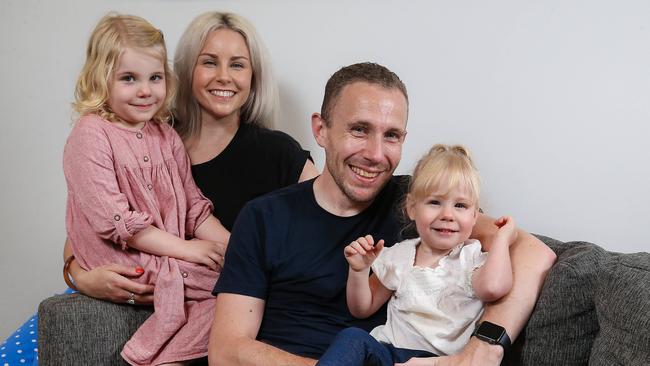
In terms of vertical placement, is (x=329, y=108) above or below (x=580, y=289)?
above

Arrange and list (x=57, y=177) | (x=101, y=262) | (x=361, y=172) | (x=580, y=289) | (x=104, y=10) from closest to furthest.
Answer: (x=580, y=289) < (x=361, y=172) < (x=101, y=262) < (x=104, y=10) < (x=57, y=177)

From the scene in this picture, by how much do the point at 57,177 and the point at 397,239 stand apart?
1668mm

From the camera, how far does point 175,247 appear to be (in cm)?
221

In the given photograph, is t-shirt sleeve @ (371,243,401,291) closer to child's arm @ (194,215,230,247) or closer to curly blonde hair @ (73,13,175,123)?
child's arm @ (194,215,230,247)

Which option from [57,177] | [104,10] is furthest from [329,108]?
[57,177]

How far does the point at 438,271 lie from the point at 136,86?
1024 millimetres

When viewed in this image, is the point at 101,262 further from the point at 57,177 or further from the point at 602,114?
the point at 602,114

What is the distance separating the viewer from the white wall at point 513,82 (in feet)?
7.19

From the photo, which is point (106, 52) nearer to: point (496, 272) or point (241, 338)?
point (241, 338)

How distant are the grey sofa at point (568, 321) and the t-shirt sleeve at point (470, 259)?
16cm

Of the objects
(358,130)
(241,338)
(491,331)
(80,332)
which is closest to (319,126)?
(358,130)

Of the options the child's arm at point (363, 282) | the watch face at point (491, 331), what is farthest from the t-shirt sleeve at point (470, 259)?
the child's arm at point (363, 282)

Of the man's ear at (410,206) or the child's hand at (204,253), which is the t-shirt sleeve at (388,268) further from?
the child's hand at (204,253)

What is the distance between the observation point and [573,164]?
2.26 m
